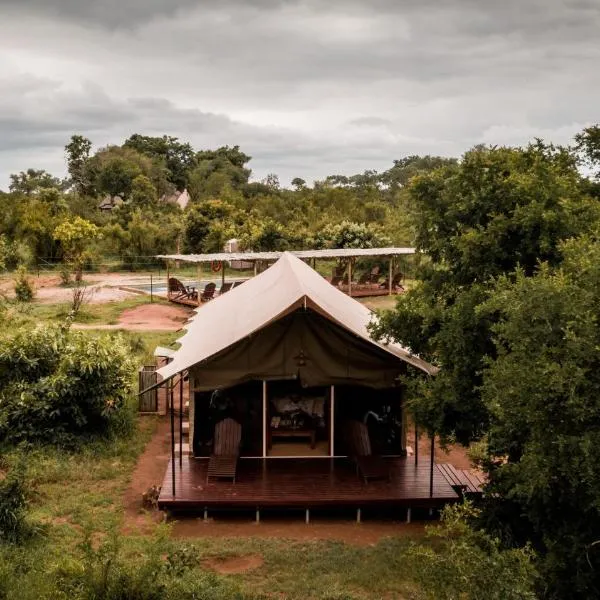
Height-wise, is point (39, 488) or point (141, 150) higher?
point (141, 150)

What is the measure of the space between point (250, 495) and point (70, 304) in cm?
1958

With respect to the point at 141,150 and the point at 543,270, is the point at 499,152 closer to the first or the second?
the point at 543,270

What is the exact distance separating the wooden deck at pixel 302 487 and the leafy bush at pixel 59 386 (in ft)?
8.00

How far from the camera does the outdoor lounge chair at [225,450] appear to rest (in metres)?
10.4

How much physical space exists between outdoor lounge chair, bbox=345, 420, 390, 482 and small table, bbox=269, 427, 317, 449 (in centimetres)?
59

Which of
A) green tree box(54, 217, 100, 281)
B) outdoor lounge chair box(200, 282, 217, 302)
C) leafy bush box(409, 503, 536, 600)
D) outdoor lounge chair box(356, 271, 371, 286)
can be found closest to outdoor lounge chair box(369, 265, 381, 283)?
outdoor lounge chair box(356, 271, 371, 286)

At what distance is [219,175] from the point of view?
72438 millimetres

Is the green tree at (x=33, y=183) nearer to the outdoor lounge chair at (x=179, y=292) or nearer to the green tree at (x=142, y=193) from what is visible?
the green tree at (x=142, y=193)

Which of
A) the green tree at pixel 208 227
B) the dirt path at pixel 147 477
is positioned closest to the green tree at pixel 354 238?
the green tree at pixel 208 227

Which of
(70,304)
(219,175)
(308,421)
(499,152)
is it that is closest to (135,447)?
(308,421)

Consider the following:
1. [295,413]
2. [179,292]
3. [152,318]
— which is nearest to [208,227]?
[179,292]

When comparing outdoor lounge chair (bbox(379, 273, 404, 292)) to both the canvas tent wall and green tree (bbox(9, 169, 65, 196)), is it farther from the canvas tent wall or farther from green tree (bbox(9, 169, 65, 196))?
green tree (bbox(9, 169, 65, 196))

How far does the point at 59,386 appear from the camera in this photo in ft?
40.1

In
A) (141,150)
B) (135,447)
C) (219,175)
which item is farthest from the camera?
(141,150)
